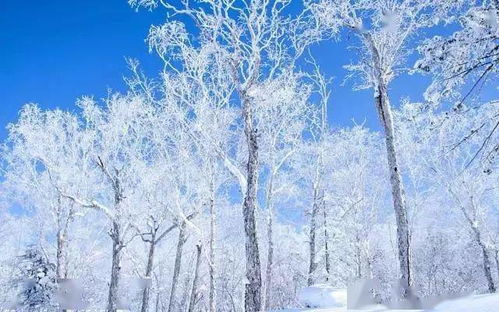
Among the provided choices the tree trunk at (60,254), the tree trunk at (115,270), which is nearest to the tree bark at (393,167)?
the tree trunk at (115,270)

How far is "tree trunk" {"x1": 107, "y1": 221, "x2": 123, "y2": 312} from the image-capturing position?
719 inches

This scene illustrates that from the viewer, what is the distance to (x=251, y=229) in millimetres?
10844

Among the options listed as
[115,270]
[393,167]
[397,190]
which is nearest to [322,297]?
[397,190]

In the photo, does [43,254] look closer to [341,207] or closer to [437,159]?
[341,207]

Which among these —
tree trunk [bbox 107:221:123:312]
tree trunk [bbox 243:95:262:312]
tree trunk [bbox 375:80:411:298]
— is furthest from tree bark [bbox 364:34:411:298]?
tree trunk [bbox 107:221:123:312]

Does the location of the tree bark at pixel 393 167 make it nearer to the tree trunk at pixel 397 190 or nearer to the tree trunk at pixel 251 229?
the tree trunk at pixel 397 190

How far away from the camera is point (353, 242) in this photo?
27.3m

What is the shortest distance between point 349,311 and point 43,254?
23.2 m

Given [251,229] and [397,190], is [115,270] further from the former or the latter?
[397,190]

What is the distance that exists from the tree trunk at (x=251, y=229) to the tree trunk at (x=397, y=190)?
3.78m

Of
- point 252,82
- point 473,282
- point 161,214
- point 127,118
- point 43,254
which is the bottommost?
point 473,282

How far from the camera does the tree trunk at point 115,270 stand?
18.2 metres

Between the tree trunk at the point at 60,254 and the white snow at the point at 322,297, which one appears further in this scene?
the tree trunk at the point at 60,254

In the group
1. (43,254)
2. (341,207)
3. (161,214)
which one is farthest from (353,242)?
(43,254)
